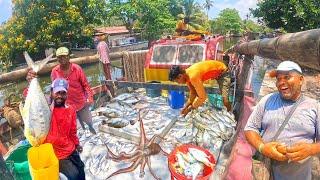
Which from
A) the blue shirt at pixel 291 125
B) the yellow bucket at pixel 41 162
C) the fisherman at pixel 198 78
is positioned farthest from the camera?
the fisherman at pixel 198 78

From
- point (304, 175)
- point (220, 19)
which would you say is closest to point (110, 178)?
point (304, 175)

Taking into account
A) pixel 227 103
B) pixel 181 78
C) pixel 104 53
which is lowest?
pixel 227 103

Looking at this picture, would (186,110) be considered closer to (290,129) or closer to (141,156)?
(141,156)

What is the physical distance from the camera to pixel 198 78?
611cm

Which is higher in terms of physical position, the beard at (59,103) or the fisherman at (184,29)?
the fisherman at (184,29)

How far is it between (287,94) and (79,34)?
25.4m

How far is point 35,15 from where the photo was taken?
2423 cm

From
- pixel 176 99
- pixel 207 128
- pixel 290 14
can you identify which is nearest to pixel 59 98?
pixel 207 128

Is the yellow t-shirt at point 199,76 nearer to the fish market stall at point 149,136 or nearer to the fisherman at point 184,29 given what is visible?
the fish market stall at point 149,136

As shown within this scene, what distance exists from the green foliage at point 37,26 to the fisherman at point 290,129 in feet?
77.8

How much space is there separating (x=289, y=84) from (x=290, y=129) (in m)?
0.37

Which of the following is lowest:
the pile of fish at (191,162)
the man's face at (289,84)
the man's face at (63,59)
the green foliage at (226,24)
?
the green foliage at (226,24)

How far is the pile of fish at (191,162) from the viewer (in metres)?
3.58

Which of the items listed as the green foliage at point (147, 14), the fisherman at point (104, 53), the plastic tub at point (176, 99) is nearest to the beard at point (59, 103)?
the plastic tub at point (176, 99)
